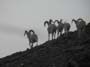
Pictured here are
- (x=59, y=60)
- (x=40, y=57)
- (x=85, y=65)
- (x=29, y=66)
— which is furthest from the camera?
(x=40, y=57)

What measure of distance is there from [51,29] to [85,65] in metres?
15.9

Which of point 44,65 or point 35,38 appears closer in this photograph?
point 44,65

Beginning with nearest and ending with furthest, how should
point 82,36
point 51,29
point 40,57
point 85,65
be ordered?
point 85,65 < point 40,57 < point 82,36 < point 51,29

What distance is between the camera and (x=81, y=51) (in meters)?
20.8

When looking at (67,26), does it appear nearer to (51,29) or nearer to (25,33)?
(51,29)

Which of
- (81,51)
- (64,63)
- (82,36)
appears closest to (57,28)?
(82,36)

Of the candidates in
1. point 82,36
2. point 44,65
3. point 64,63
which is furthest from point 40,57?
point 82,36

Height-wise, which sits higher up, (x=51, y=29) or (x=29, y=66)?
(x=51, y=29)

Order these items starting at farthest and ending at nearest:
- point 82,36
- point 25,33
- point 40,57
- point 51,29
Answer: point 25,33 → point 51,29 → point 82,36 → point 40,57

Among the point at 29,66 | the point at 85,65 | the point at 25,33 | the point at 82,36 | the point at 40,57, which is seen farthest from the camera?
the point at 25,33

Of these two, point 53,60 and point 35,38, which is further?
point 35,38

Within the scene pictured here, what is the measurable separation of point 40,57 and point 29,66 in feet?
6.85

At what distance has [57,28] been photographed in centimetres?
3384

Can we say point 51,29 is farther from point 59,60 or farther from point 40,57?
point 59,60
